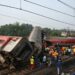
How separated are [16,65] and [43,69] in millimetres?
1263

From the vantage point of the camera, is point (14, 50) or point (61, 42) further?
point (61, 42)

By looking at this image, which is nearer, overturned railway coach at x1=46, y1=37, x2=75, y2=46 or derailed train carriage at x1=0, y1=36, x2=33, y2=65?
derailed train carriage at x1=0, y1=36, x2=33, y2=65

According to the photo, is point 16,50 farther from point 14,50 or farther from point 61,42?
point 61,42

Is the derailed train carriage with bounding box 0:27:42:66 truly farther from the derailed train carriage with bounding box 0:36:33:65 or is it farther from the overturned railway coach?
the overturned railway coach

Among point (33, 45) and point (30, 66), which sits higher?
point (33, 45)

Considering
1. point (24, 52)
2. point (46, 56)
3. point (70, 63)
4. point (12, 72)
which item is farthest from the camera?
point (70, 63)

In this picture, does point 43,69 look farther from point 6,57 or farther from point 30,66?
point 6,57

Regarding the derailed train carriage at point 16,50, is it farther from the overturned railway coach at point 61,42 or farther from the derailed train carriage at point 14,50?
the overturned railway coach at point 61,42

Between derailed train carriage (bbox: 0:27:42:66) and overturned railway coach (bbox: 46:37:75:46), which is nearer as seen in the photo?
derailed train carriage (bbox: 0:27:42:66)

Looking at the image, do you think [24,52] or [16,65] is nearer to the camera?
[16,65]

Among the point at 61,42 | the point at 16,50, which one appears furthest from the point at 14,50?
the point at 61,42

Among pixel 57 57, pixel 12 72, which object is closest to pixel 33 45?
pixel 57 57

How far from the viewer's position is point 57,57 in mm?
11484

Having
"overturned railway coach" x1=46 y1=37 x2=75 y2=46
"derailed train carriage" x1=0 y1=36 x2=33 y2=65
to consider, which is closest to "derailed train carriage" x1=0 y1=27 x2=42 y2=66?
"derailed train carriage" x1=0 y1=36 x2=33 y2=65
